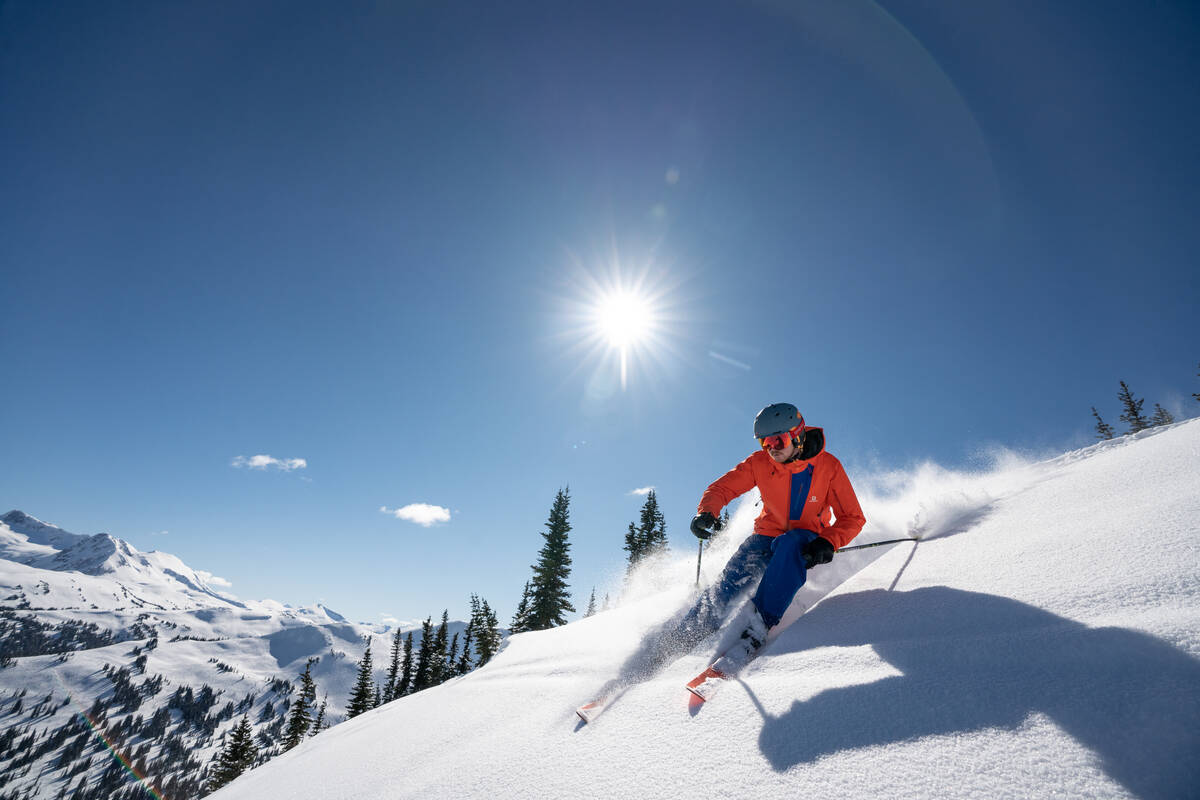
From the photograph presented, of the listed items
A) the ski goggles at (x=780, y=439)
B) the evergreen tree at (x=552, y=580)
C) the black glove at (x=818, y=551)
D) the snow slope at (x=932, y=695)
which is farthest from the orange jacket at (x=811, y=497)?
the evergreen tree at (x=552, y=580)

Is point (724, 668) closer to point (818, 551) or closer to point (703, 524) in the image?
point (818, 551)

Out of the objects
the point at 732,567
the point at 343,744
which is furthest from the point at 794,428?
the point at 343,744

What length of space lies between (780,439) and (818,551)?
3.55 feet

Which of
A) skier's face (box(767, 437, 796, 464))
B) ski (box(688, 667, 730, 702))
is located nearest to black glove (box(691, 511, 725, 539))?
skier's face (box(767, 437, 796, 464))

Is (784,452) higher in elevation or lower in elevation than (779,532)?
higher

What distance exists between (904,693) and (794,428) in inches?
103

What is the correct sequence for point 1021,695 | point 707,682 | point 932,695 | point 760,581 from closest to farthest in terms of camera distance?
1. point 1021,695
2. point 932,695
3. point 707,682
4. point 760,581

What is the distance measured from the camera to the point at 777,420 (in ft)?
15.5

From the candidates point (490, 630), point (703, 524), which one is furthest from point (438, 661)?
point (703, 524)

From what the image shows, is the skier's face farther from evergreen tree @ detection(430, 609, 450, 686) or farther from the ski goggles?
evergreen tree @ detection(430, 609, 450, 686)

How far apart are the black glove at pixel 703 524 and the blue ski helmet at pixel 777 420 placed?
41.9 inches

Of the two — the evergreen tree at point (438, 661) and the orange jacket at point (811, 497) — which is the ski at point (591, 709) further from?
the evergreen tree at point (438, 661)

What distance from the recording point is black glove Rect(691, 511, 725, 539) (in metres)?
5.21

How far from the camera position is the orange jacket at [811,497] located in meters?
4.57
